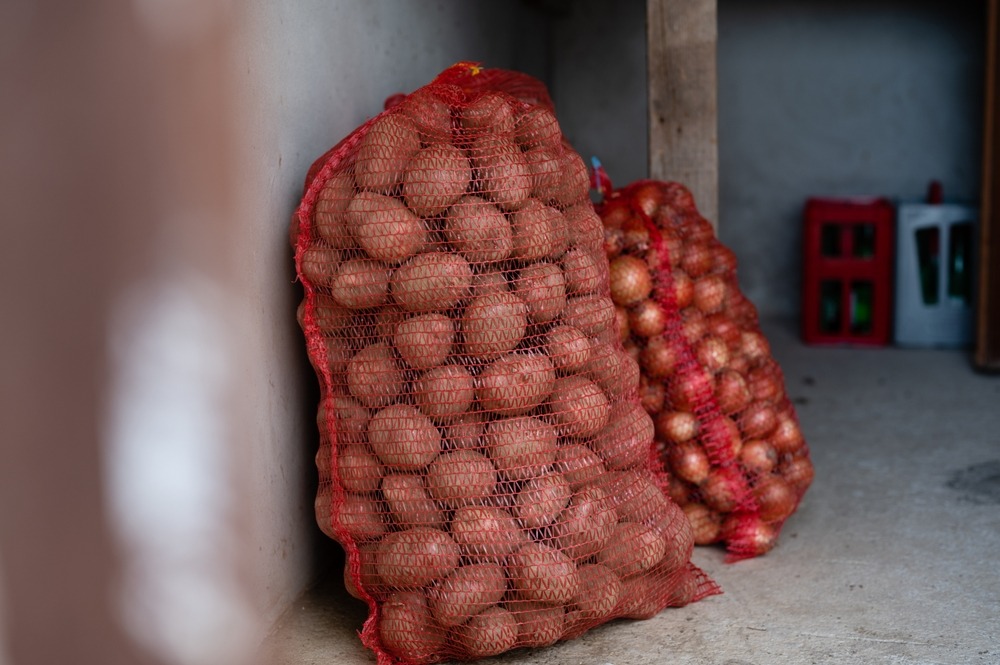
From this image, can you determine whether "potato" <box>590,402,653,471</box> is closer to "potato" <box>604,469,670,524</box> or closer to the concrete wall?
"potato" <box>604,469,670,524</box>

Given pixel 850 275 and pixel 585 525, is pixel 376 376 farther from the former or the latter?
pixel 850 275

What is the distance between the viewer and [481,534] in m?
2.15

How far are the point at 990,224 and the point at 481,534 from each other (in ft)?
12.2

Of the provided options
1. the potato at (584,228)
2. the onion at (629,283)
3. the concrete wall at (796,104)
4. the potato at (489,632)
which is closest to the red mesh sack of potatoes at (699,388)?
the onion at (629,283)

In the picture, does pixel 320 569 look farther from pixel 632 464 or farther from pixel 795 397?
pixel 795 397

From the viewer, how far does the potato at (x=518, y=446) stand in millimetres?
2188

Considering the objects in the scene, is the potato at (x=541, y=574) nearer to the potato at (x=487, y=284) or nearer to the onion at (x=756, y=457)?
the potato at (x=487, y=284)

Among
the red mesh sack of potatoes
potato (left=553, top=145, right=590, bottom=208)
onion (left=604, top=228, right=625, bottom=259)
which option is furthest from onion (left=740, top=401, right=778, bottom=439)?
potato (left=553, top=145, right=590, bottom=208)

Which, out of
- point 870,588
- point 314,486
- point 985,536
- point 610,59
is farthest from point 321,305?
point 610,59

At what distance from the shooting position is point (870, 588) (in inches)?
102

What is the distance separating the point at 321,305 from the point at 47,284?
4.10 feet

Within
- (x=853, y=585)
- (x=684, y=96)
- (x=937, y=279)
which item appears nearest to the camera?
(x=853, y=585)

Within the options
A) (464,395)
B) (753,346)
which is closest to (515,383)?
(464,395)

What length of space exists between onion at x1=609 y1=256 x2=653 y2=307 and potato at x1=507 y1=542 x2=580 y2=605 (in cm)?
89
